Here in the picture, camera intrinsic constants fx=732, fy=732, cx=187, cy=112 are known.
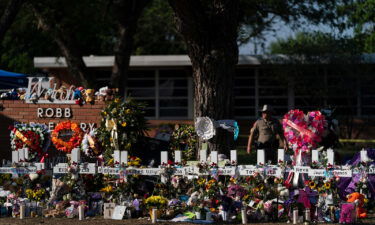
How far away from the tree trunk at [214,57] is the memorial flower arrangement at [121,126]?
1020 millimetres

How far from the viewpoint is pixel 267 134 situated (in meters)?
13.1

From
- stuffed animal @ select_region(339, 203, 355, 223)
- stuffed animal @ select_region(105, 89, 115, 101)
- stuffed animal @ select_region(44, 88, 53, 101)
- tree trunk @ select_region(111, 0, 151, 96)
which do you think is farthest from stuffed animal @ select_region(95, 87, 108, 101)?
tree trunk @ select_region(111, 0, 151, 96)

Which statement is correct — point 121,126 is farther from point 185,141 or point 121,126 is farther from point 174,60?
point 174,60

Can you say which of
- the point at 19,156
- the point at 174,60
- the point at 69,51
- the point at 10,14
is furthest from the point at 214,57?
the point at 174,60

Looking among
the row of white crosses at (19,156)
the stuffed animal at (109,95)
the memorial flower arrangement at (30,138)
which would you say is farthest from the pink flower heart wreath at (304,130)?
the memorial flower arrangement at (30,138)

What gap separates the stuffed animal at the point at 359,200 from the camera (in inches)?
401

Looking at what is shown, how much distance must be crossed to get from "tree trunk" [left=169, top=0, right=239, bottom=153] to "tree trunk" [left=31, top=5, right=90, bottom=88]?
9.71 metres

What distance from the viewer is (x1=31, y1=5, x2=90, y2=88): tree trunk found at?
21.7 m

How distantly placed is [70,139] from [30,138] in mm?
720

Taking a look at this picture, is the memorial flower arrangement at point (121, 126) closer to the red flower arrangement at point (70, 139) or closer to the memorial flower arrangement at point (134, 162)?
the memorial flower arrangement at point (134, 162)

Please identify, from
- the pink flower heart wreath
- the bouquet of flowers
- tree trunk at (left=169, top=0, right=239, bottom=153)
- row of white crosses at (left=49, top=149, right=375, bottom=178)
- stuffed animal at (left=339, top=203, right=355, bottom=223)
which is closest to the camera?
stuffed animal at (left=339, top=203, right=355, bottom=223)

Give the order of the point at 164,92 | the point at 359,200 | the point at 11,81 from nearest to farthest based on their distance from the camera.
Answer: the point at 359,200, the point at 11,81, the point at 164,92

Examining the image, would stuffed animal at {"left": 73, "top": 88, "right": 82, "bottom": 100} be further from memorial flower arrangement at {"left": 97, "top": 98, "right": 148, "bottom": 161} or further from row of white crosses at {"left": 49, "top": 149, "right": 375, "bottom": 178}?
row of white crosses at {"left": 49, "top": 149, "right": 375, "bottom": 178}

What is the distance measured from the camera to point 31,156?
1302cm
